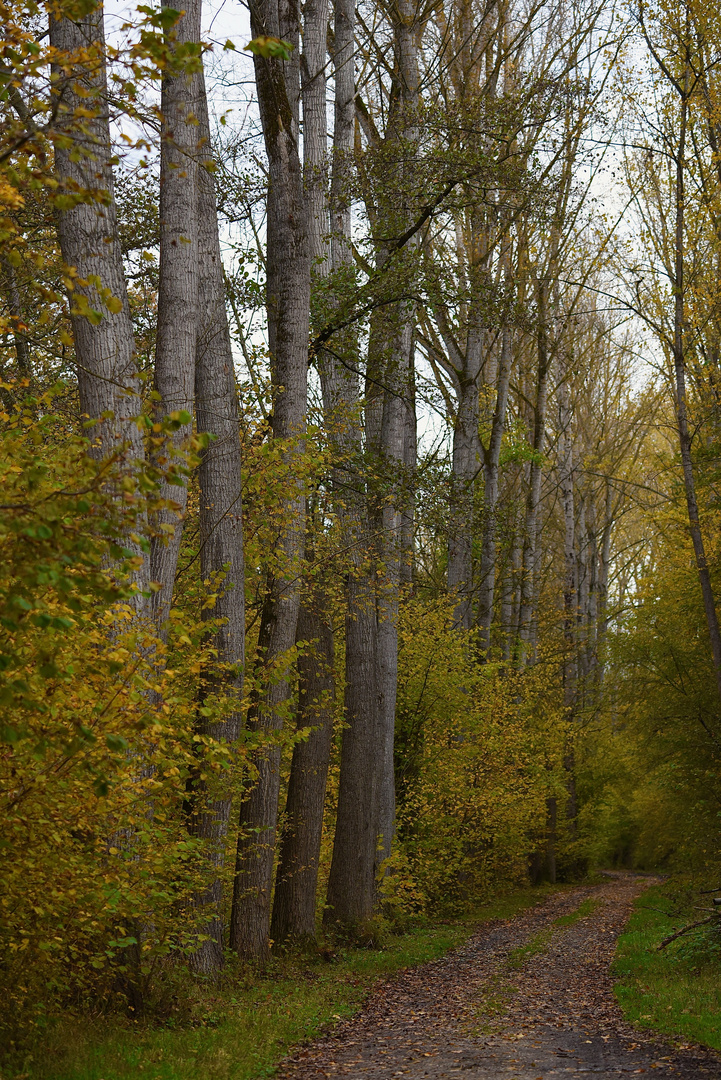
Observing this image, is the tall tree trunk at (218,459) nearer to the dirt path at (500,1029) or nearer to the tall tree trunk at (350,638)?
the dirt path at (500,1029)

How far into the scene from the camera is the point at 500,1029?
28.5 feet

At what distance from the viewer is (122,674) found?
17.5 ft

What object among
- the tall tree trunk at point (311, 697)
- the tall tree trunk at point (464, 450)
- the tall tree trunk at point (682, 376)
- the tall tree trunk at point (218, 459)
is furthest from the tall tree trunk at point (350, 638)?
the tall tree trunk at point (464, 450)

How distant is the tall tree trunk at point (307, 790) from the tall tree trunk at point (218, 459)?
211 centimetres

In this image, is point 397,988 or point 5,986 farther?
point 397,988

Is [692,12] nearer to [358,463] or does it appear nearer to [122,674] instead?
[358,463]

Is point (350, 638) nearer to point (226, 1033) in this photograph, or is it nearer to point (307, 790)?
point (307, 790)

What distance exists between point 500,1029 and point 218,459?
20.5 feet

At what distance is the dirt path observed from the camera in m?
7.04

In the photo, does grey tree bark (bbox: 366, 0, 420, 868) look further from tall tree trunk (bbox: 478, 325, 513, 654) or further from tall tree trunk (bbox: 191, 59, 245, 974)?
tall tree trunk (bbox: 478, 325, 513, 654)

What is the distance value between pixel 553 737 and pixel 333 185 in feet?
56.2

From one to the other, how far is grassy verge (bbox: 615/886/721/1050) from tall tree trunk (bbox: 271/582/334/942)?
161 inches

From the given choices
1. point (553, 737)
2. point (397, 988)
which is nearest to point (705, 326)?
point (397, 988)

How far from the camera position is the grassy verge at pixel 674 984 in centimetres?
818
